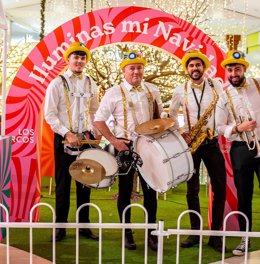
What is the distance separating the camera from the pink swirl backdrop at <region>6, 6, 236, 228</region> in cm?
529

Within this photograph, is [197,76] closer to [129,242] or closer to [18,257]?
[129,242]

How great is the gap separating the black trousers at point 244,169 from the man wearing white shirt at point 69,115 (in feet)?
4.40

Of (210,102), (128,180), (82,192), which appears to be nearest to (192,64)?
(210,102)

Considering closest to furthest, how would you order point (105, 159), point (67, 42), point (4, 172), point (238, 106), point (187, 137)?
point (105, 159)
point (238, 106)
point (187, 137)
point (4, 172)
point (67, 42)

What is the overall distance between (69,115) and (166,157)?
1.25m

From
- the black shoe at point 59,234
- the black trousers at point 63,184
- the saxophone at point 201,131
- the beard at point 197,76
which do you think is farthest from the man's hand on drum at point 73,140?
the beard at point 197,76

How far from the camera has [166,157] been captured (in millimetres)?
4117

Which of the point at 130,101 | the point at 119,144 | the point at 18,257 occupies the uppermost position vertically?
the point at 130,101

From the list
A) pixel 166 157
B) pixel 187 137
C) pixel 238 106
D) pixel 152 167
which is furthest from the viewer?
pixel 187 137

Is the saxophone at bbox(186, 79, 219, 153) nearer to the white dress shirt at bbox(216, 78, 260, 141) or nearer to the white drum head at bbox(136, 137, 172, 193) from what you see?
the white dress shirt at bbox(216, 78, 260, 141)

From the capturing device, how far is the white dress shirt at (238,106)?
14.8 feet

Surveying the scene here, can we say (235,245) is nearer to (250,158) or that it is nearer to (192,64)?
(250,158)

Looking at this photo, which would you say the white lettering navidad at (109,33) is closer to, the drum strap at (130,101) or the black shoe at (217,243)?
the drum strap at (130,101)

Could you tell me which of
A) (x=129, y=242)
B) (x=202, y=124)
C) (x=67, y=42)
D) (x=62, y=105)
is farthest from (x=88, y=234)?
(x=67, y=42)
